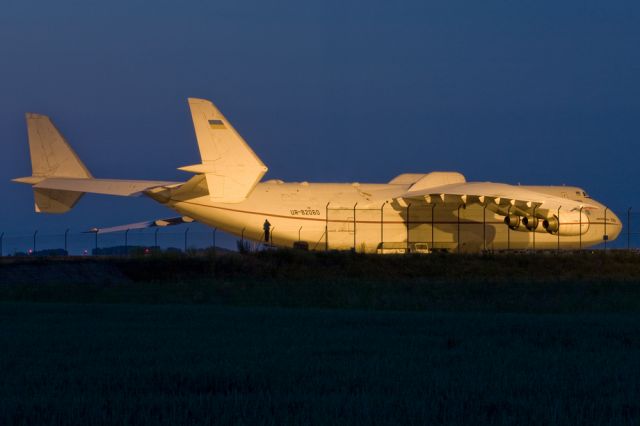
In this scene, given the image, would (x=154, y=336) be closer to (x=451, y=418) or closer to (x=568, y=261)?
(x=451, y=418)

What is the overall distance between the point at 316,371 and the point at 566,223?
1307 inches

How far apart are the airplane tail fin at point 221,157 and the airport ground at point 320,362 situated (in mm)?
13738

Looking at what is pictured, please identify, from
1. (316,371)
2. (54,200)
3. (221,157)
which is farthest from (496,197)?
(316,371)

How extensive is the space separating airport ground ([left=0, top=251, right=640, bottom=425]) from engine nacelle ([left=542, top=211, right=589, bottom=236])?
57.9 ft

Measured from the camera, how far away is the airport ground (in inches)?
302

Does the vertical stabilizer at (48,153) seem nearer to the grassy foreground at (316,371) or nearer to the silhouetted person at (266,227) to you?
the silhouetted person at (266,227)

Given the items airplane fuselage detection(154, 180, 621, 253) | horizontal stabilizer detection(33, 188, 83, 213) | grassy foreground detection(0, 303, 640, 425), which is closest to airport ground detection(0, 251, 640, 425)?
grassy foreground detection(0, 303, 640, 425)

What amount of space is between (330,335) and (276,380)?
4036 millimetres

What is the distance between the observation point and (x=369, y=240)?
146 ft

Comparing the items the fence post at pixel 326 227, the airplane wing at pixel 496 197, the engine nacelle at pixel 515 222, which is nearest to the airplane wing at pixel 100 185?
the fence post at pixel 326 227

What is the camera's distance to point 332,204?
42.8 meters

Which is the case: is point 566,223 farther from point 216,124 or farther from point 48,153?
point 48,153

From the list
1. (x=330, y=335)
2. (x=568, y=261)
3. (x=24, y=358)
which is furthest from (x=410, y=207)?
(x=24, y=358)

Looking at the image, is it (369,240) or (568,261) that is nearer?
(568,261)
